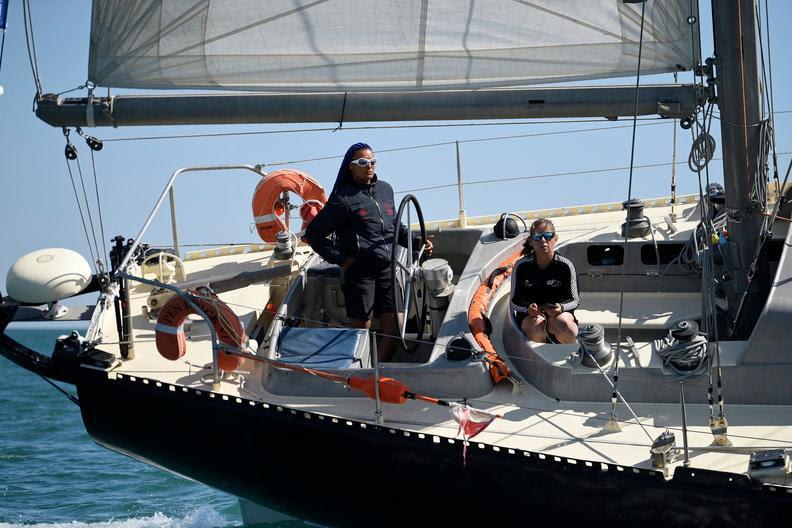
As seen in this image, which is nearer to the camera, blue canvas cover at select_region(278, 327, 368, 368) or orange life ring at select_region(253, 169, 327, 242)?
blue canvas cover at select_region(278, 327, 368, 368)

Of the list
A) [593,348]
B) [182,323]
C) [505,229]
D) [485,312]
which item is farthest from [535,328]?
[182,323]

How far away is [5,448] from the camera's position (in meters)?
16.1

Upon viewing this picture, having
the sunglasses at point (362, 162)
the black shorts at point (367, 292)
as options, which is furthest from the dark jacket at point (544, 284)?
the sunglasses at point (362, 162)

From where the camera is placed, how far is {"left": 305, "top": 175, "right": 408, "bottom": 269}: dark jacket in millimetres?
7590

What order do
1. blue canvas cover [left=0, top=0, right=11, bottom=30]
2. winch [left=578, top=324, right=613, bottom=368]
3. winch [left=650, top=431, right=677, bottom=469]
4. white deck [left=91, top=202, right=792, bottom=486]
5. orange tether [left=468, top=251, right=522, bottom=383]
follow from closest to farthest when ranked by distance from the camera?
winch [left=650, top=431, right=677, bottom=469] < white deck [left=91, top=202, right=792, bottom=486] < winch [left=578, top=324, right=613, bottom=368] < orange tether [left=468, top=251, right=522, bottom=383] < blue canvas cover [left=0, top=0, right=11, bottom=30]

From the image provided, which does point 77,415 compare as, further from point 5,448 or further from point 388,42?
point 388,42

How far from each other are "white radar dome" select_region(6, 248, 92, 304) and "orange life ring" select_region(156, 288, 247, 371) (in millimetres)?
857

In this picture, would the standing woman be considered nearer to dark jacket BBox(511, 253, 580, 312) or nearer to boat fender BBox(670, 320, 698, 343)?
dark jacket BBox(511, 253, 580, 312)

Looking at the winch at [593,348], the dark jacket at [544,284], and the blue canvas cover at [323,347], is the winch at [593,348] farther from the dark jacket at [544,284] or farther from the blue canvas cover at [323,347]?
the blue canvas cover at [323,347]

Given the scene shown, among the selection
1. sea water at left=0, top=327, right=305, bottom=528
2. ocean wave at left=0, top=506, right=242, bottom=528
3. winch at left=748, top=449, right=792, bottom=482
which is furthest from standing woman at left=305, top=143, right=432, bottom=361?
ocean wave at left=0, top=506, right=242, bottom=528

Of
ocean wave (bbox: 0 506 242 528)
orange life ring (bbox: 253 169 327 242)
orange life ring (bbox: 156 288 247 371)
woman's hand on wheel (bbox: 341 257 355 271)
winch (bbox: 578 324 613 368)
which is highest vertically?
orange life ring (bbox: 253 169 327 242)

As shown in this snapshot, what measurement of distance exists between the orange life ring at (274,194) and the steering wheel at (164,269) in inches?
32.5

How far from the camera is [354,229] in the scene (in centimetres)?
764

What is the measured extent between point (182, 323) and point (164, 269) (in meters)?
1.97
